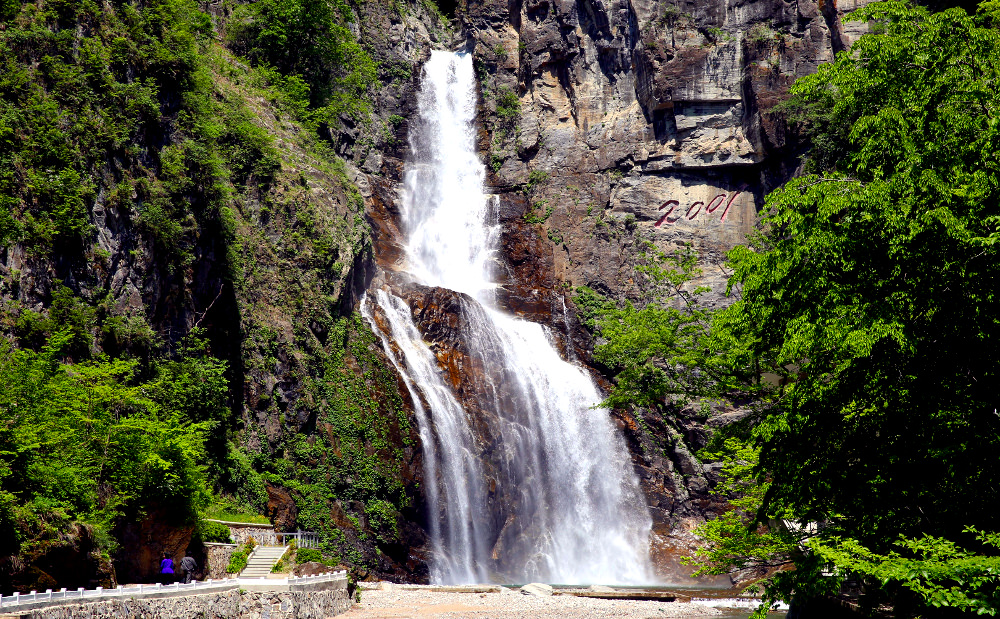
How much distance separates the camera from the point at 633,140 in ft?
162

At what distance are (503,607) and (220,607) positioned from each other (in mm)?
9992

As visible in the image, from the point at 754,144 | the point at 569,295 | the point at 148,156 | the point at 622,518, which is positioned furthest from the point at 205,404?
Answer: the point at 754,144

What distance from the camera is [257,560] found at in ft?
74.3

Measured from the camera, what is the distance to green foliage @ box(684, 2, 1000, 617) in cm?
975

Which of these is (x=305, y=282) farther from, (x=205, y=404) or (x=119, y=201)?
(x=119, y=201)

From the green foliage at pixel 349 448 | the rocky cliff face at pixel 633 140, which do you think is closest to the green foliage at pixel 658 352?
the green foliage at pixel 349 448

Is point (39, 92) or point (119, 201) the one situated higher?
point (39, 92)

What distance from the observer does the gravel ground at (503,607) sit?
21.6 meters

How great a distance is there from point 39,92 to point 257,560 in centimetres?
1406

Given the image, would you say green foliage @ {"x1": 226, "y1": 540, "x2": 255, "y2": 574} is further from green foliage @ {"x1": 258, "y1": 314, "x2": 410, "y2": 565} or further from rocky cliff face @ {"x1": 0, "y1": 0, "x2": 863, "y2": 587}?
green foliage @ {"x1": 258, "y1": 314, "x2": 410, "y2": 565}

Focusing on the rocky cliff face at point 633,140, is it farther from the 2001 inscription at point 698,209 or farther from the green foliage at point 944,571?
the green foliage at point 944,571

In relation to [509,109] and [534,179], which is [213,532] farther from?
[509,109]

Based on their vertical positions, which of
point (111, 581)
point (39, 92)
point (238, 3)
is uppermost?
point (238, 3)

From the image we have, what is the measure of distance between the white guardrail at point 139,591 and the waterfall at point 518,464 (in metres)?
12.6
